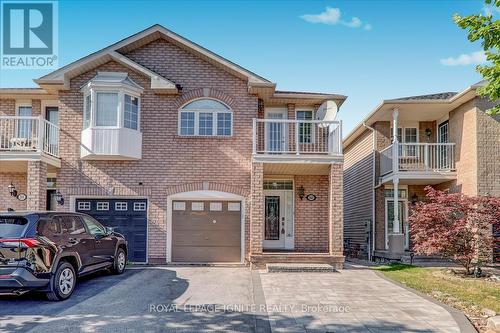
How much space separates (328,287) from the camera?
9805 mm

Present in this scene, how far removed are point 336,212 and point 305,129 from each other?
357cm

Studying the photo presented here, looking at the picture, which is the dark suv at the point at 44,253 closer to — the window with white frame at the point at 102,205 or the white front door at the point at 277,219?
the window with white frame at the point at 102,205

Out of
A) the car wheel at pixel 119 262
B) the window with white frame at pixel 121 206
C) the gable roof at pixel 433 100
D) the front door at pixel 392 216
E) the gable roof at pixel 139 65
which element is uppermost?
the gable roof at pixel 139 65

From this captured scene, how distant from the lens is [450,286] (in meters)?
10.3

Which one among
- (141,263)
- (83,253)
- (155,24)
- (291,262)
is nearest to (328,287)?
(291,262)

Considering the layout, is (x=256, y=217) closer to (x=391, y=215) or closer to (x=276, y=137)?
(x=276, y=137)

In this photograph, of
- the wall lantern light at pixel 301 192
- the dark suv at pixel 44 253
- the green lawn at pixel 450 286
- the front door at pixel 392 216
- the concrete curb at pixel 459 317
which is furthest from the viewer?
the front door at pixel 392 216

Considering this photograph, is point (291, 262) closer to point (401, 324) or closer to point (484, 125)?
point (401, 324)

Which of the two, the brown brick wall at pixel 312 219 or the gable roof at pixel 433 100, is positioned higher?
the gable roof at pixel 433 100

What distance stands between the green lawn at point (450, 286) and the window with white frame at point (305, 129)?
4.92m

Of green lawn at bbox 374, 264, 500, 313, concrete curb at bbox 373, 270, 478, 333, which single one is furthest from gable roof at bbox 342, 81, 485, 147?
concrete curb at bbox 373, 270, 478, 333

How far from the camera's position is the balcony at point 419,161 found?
15555 mm

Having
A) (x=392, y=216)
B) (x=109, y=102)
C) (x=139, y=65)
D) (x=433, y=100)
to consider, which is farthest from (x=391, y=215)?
(x=109, y=102)

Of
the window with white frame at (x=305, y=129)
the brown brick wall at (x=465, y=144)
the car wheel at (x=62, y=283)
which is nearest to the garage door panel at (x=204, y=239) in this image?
the window with white frame at (x=305, y=129)
